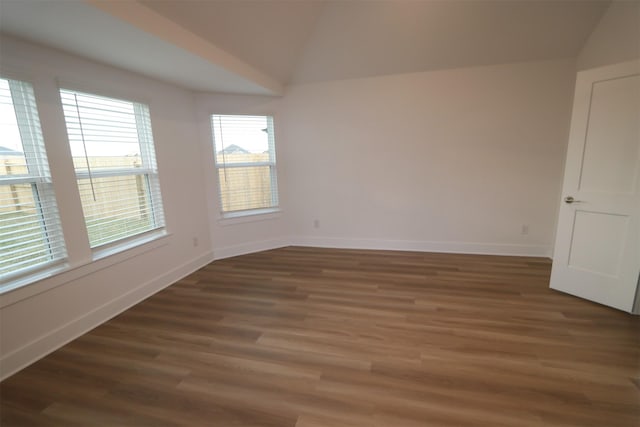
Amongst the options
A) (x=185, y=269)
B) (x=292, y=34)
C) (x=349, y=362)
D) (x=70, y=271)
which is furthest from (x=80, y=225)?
(x=292, y=34)

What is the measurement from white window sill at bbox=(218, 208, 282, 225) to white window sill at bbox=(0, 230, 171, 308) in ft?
3.23

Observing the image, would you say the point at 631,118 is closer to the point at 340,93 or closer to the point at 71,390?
the point at 340,93

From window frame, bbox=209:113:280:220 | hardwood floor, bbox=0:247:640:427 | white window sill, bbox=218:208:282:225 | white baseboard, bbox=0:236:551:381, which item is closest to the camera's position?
hardwood floor, bbox=0:247:640:427

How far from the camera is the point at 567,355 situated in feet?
6.29

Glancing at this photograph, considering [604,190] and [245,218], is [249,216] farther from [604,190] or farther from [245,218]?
[604,190]

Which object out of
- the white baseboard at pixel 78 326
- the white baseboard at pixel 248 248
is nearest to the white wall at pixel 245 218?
the white baseboard at pixel 248 248

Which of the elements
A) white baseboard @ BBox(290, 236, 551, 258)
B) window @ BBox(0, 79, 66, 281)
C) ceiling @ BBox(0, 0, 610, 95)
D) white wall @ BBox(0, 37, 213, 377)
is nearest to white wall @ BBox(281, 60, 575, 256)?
white baseboard @ BBox(290, 236, 551, 258)

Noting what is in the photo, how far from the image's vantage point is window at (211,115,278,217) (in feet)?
12.6

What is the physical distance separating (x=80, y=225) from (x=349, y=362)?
95.0 inches

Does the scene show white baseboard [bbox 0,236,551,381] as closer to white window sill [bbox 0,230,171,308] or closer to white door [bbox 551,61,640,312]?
white window sill [bbox 0,230,171,308]

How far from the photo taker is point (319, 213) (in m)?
4.34

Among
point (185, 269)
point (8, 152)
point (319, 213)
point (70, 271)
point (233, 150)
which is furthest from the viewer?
point (319, 213)

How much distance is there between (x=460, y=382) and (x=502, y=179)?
284 centimetres

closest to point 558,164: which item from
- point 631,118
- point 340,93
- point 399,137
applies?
point 631,118
